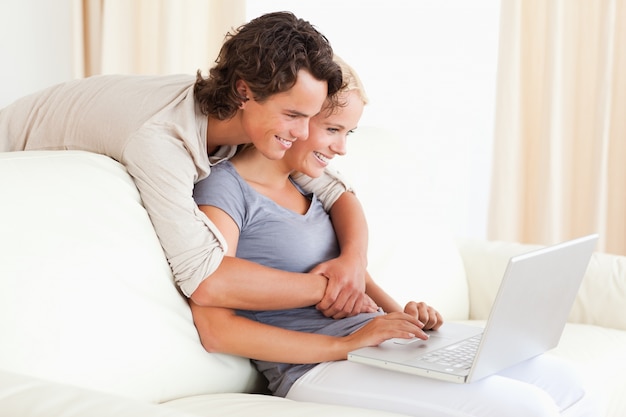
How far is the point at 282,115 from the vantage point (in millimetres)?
1557

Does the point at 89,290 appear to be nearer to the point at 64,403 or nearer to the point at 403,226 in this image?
the point at 64,403

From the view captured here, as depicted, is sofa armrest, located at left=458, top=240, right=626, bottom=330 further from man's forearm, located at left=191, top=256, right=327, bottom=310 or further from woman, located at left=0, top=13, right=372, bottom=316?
man's forearm, located at left=191, top=256, right=327, bottom=310

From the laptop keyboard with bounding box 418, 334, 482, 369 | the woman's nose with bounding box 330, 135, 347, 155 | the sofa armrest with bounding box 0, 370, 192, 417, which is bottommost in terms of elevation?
the laptop keyboard with bounding box 418, 334, 482, 369

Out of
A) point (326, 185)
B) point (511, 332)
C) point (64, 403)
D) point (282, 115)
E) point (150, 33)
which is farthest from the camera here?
point (150, 33)

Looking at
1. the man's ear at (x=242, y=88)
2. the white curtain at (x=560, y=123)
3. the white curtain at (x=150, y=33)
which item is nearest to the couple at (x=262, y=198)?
the man's ear at (x=242, y=88)

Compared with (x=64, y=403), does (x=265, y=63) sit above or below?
above

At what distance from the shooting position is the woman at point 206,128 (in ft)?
4.79

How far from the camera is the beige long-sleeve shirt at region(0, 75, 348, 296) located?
1.45 m

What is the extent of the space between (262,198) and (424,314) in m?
0.38

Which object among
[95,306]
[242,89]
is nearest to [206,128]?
[242,89]

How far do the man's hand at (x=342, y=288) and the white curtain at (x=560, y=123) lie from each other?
1.62 m

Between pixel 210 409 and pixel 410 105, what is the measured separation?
2.40m

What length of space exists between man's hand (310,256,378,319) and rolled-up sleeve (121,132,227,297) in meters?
0.25

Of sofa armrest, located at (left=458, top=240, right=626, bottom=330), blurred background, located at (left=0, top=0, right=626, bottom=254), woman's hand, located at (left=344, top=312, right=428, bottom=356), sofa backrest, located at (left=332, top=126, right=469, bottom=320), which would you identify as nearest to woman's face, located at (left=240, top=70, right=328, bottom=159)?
woman's hand, located at (left=344, top=312, right=428, bottom=356)
